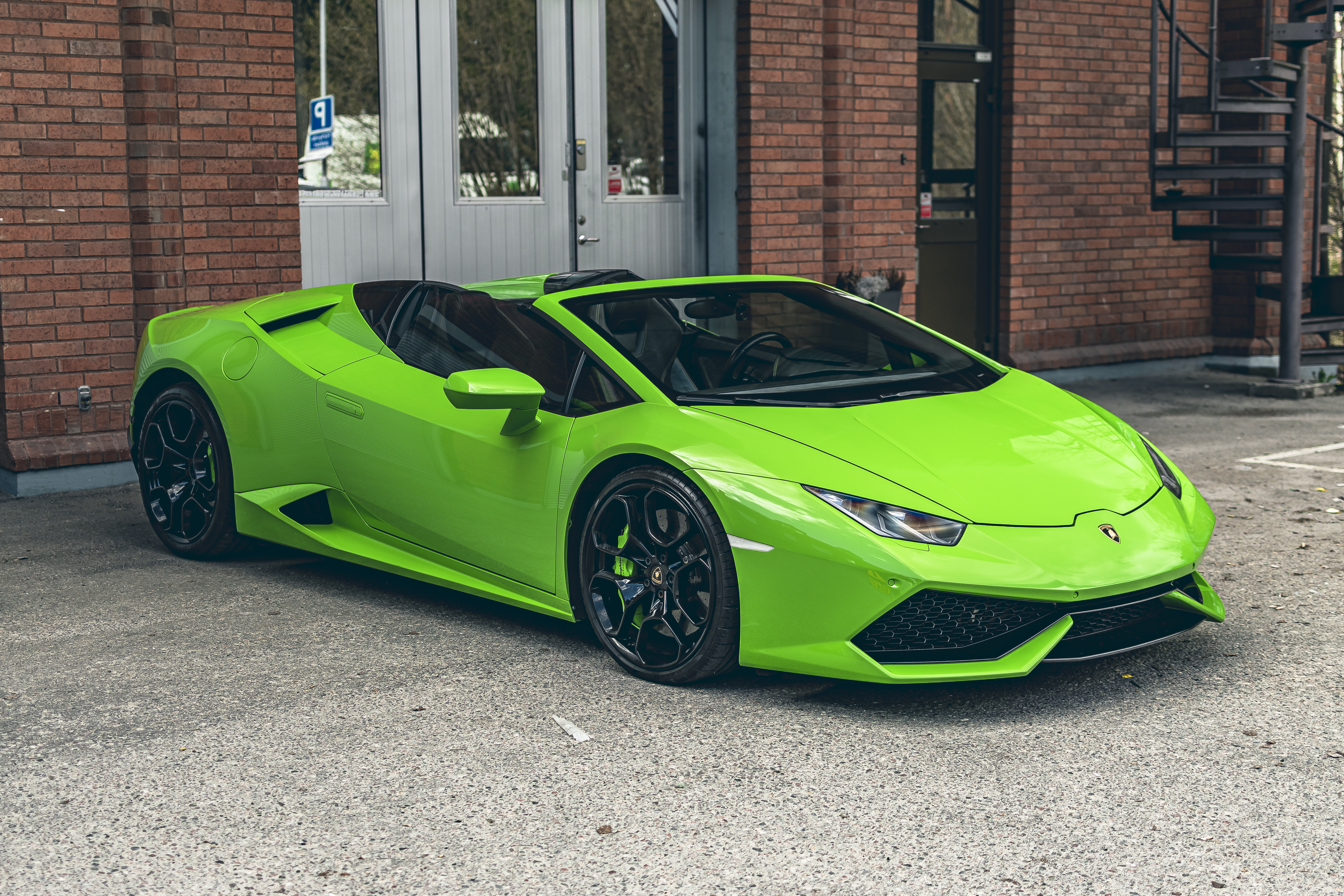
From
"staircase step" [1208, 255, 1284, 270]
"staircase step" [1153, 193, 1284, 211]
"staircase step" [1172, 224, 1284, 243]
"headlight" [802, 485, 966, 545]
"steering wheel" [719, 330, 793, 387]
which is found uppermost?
"staircase step" [1153, 193, 1284, 211]

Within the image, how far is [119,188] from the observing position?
7.55 meters

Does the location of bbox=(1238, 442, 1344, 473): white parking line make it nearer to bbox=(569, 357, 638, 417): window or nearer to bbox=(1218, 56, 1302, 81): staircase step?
bbox=(1218, 56, 1302, 81): staircase step

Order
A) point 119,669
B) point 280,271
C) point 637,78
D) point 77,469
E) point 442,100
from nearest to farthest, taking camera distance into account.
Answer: point 119,669 < point 77,469 < point 280,271 < point 442,100 < point 637,78

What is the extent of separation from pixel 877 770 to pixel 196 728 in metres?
1.80

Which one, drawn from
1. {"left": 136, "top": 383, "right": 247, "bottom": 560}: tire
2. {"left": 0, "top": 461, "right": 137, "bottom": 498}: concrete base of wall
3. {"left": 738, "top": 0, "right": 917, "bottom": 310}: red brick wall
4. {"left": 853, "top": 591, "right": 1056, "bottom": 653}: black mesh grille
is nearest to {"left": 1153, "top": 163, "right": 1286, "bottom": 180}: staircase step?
{"left": 738, "top": 0, "right": 917, "bottom": 310}: red brick wall

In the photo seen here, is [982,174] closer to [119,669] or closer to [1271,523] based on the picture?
[1271,523]

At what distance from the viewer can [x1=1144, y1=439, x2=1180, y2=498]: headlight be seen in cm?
458

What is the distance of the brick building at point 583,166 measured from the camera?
7477 mm

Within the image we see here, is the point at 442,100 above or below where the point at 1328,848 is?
above

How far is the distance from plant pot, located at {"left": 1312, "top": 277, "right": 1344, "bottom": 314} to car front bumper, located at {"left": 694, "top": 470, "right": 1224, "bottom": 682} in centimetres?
830

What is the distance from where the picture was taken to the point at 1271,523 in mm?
6418

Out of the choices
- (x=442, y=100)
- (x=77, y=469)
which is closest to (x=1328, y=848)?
(x=77, y=469)

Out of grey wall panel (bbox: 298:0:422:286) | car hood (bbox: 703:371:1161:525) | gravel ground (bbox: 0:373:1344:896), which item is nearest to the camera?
gravel ground (bbox: 0:373:1344:896)

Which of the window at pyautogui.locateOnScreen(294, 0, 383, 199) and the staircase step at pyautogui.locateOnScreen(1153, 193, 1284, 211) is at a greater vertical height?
the window at pyautogui.locateOnScreen(294, 0, 383, 199)
